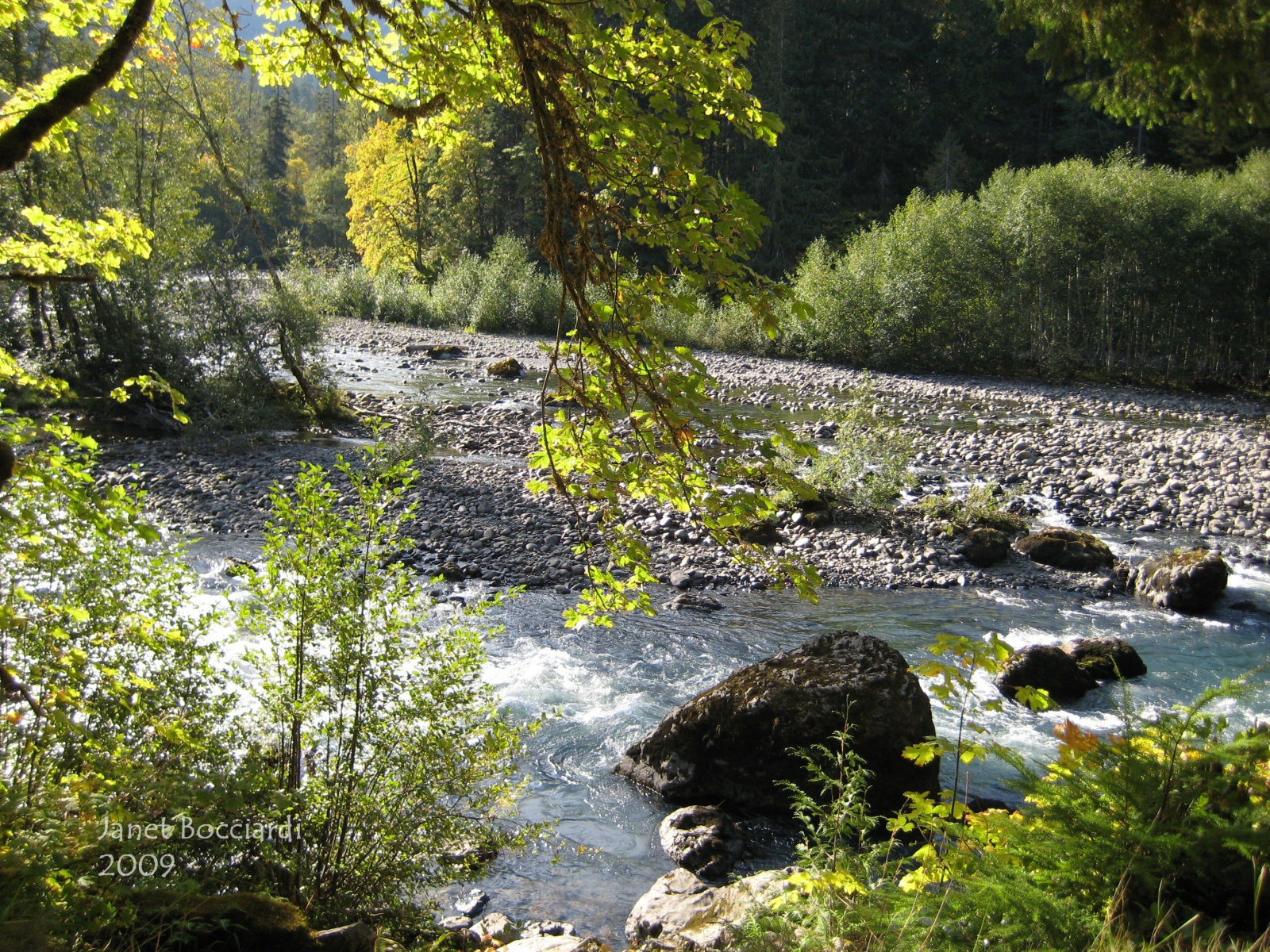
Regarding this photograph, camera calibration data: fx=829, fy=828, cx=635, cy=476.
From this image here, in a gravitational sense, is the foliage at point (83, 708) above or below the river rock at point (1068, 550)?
above

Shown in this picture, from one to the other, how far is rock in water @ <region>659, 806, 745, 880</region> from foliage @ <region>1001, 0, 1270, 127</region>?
5113 millimetres

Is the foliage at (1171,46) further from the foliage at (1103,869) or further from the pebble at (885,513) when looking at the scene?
the pebble at (885,513)

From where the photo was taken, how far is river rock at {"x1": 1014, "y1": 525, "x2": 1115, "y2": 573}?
984cm

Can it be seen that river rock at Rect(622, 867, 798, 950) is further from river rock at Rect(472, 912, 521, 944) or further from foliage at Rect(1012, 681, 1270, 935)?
foliage at Rect(1012, 681, 1270, 935)

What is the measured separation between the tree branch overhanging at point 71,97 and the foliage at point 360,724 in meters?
1.46

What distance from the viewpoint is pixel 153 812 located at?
9.25ft

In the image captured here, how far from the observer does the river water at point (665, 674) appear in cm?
498

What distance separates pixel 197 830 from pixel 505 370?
66.9 feet

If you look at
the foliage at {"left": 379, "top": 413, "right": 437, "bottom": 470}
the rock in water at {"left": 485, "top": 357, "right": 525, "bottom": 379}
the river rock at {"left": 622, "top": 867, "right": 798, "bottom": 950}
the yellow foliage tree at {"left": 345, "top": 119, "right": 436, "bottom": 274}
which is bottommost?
the river rock at {"left": 622, "top": 867, "right": 798, "bottom": 950}

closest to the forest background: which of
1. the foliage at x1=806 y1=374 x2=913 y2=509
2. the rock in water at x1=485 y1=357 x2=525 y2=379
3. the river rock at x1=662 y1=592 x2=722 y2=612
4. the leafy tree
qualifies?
the leafy tree

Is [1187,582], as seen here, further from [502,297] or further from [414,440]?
[502,297]

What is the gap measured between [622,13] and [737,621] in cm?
671

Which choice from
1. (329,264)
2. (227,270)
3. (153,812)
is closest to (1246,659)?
(153,812)

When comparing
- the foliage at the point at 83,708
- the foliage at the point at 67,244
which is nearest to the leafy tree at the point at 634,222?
the foliage at the point at 67,244
